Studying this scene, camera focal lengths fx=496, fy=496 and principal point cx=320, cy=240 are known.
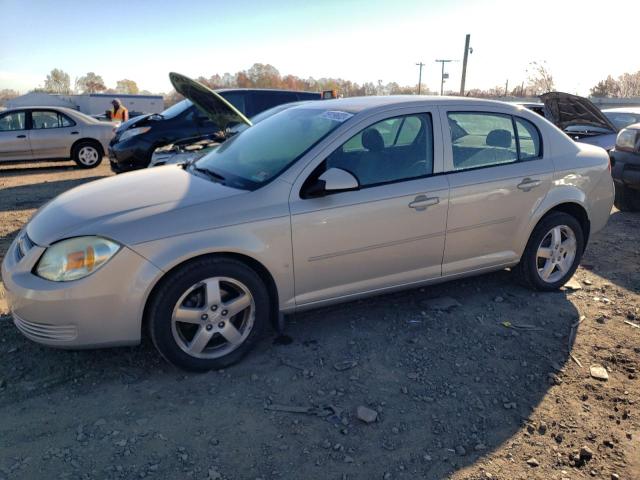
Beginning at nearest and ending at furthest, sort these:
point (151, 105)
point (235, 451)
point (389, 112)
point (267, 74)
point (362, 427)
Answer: point (235, 451), point (362, 427), point (389, 112), point (151, 105), point (267, 74)

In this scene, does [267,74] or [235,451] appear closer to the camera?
[235,451]

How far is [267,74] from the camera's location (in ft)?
319

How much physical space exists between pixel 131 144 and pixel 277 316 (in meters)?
6.65

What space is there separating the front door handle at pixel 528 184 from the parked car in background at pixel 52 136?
10.6m

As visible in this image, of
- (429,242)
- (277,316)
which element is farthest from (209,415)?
(429,242)

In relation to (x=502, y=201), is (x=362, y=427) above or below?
below

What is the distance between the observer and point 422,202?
3.58 meters

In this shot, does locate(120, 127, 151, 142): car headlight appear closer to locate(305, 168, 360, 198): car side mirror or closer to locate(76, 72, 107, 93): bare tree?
locate(305, 168, 360, 198): car side mirror

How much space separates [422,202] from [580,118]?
6621mm

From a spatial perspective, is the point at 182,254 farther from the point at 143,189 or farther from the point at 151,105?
the point at 151,105

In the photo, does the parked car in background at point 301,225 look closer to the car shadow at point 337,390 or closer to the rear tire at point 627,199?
the car shadow at point 337,390

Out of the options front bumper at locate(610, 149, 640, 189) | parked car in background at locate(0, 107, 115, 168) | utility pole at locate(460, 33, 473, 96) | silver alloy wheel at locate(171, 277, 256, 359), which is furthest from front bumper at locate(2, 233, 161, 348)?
utility pole at locate(460, 33, 473, 96)

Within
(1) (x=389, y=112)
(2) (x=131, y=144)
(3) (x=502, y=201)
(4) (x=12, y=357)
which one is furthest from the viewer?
(2) (x=131, y=144)

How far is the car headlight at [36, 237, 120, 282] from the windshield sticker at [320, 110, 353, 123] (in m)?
1.73
